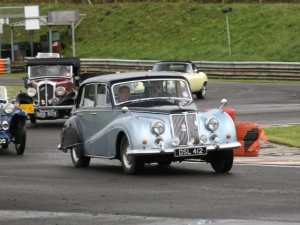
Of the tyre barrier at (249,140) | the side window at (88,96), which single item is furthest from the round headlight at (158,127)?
the tyre barrier at (249,140)

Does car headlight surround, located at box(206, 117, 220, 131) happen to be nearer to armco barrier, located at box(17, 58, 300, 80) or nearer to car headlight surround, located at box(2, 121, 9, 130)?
car headlight surround, located at box(2, 121, 9, 130)

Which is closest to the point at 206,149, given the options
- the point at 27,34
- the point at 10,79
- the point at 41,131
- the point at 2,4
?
the point at 41,131

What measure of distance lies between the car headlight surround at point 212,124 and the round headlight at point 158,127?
28.7 inches

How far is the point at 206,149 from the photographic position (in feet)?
43.3

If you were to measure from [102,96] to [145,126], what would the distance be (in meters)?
1.80

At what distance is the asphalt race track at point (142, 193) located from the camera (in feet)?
30.1

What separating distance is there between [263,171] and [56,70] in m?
13.2

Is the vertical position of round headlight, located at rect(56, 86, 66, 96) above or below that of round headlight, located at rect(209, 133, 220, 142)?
above

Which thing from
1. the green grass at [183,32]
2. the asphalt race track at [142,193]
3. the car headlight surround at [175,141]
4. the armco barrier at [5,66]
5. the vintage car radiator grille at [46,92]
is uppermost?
the green grass at [183,32]

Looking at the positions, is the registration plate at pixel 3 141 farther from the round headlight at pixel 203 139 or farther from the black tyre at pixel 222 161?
the round headlight at pixel 203 139

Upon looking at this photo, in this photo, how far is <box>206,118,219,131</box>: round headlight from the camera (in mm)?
13383

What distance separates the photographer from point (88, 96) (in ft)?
50.4

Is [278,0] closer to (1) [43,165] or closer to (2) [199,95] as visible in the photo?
(2) [199,95]

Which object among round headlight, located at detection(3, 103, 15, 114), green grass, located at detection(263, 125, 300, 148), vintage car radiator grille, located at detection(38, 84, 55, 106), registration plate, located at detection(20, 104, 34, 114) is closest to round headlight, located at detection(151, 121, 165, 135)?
green grass, located at detection(263, 125, 300, 148)
